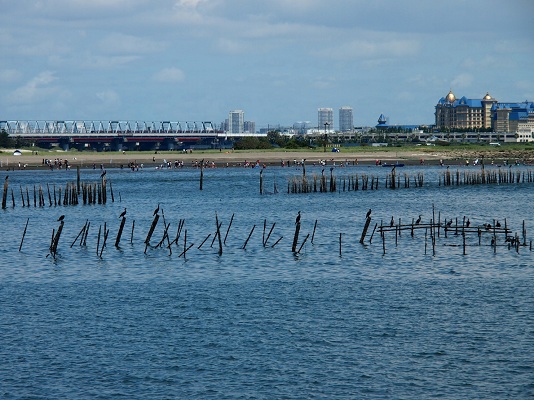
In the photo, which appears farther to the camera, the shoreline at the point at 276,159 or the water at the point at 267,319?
the shoreline at the point at 276,159

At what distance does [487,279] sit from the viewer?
4719 centimetres

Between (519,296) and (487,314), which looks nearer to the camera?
(487,314)

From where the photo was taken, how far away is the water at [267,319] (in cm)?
3042


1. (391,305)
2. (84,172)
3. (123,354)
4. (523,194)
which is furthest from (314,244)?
(84,172)

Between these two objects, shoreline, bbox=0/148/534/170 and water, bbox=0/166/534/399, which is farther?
shoreline, bbox=0/148/534/170

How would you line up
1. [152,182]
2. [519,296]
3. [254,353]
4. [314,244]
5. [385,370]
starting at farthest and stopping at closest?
[152,182] → [314,244] → [519,296] → [254,353] → [385,370]

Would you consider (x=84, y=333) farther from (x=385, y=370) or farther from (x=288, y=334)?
(x=385, y=370)

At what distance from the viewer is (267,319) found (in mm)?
→ 39125

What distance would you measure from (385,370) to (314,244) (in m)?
30.9

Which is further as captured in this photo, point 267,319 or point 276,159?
point 276,159

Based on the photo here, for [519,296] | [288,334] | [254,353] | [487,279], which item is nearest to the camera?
[254,353]

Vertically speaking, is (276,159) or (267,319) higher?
(276,159)

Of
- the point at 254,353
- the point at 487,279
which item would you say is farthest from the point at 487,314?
the point at 254,353

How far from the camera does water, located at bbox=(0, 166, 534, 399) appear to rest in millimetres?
30422
